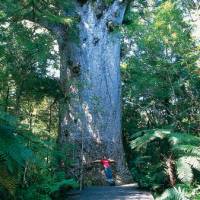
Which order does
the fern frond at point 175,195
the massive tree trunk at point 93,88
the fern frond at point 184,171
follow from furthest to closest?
1. the massive tree trunk at point 93,88
2. the fern frond at point 184,171
3. the fern frond at point 175,195

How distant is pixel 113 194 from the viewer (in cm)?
684

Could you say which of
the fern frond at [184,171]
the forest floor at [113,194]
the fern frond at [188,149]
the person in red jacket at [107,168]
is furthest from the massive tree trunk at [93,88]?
the fern frond at [184,171]

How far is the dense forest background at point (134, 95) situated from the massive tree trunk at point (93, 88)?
14.6 inches

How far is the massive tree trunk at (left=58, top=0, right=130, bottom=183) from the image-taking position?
8.94 m

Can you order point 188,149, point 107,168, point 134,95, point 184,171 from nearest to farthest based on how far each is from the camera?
point 184,171 → point 188,149 → point 107,168 → point 134,95

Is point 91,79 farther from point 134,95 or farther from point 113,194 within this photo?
point 113,194

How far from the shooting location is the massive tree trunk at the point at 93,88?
8.94 metres

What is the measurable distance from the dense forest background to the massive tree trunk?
37cm

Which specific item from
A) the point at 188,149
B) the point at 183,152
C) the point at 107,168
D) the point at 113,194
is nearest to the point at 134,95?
the point at 107,168

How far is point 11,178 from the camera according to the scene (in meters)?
3.86

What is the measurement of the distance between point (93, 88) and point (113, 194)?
3.17 meters

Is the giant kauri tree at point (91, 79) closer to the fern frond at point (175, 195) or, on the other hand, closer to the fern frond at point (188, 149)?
Answer: the fern frond at point (188, 149)

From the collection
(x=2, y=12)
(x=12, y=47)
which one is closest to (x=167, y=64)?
(x=12, y=47)

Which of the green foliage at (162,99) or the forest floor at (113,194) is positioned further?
the green foliage at (162,99)
